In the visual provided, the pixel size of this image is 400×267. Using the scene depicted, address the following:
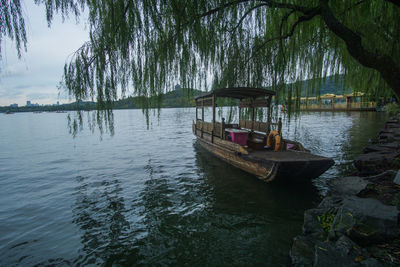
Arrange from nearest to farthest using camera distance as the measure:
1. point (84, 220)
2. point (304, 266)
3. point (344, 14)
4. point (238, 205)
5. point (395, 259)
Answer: point (395, 259) → point (304, 266) → point (344, 14) → point (84, 220) → point (238, 205)

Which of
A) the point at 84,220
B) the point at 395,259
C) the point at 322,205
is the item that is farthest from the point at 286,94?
the point at 84,220

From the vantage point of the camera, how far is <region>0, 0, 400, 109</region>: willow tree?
2887 millimetres

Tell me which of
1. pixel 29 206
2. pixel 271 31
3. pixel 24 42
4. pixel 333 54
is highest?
pixel 271 31

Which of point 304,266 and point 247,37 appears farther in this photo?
point 247,37

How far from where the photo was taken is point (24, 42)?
7.86 feet

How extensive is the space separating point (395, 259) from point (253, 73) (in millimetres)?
3804

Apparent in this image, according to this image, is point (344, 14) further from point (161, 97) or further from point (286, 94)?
point (161, 97)

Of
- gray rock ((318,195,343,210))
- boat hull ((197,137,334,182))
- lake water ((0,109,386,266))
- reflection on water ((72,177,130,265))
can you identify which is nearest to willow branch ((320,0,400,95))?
lake water ((0,109,386,266))

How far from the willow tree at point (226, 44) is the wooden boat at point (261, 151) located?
86 cm

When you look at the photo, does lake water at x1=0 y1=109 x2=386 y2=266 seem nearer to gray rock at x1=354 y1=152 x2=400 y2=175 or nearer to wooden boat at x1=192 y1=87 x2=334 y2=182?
wooden boat at x1=192 y1=87 x2=334 y2=182

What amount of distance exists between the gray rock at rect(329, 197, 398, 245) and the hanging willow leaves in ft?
6.49

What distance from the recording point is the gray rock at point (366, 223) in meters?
3.18

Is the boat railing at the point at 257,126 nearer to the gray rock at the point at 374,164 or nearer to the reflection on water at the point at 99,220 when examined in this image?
the gray rock at the point at 374,164

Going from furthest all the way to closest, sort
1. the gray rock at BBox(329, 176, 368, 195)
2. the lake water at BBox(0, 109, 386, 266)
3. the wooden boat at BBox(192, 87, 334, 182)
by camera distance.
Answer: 1. the wooden boat at BBox(192, 87, 334, 182)
2. the gray rock at BBox(329, 176, 368, 195)
3. the lake water at BBox(0, 109, 386, 266)
